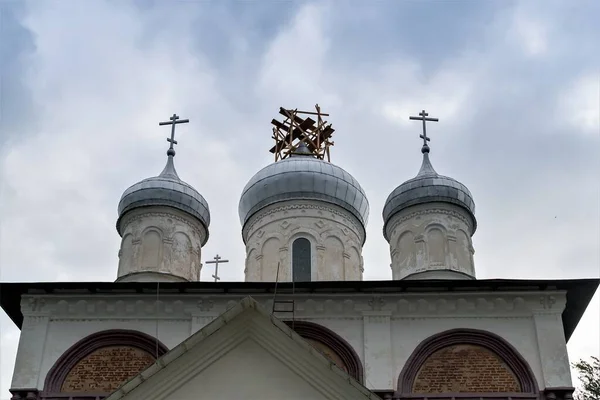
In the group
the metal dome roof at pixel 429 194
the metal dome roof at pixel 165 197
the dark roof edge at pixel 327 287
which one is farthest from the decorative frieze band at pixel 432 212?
the metal dome roof at pixel 165 197

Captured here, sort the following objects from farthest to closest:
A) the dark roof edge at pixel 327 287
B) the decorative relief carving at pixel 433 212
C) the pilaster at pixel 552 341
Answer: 1. the decorative relief carving at pixel 433 212
2. the dark roof edge at pixel 327 287
3. the pilaster at pixel 552 341

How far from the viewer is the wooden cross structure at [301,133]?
21672 mm

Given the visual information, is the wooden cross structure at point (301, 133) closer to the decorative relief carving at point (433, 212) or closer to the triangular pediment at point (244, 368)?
the decorative relief carving at point (433, 212)

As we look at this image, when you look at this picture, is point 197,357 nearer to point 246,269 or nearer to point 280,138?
point 246,269

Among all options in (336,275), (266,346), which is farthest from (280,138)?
(266,346)

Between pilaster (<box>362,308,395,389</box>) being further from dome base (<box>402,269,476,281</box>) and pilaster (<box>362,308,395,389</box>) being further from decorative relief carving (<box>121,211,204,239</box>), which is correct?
decorative relief carving (<box>121,211,204,239</box>)

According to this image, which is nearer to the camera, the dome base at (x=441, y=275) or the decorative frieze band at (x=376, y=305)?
the decorative frieze band at (x=376, y=305)

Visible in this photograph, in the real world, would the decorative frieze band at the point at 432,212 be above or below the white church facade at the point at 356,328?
above

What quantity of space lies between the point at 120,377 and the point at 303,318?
3.39 metres

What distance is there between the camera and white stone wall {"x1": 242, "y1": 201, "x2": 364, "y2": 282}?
56.5 ft

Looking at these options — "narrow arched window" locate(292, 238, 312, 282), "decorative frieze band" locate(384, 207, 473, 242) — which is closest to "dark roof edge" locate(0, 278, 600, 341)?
"narrow arched window" locate(292, 238, 312, 282)

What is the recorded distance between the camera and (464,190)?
58.4 feet

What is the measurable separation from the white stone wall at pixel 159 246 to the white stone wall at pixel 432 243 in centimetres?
475

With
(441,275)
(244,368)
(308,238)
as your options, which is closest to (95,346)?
(308,238)
